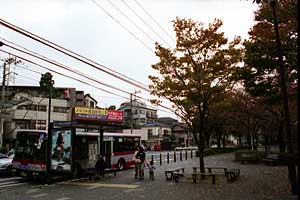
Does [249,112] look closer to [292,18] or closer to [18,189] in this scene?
[292,18]

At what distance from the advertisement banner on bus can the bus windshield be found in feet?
1.68

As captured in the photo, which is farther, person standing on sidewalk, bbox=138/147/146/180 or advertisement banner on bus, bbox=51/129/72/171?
person standing on sidewalk, bbox=138/147/146/180

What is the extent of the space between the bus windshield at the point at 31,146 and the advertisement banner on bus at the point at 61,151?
51 centimetres

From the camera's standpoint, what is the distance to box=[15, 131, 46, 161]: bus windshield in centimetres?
1627

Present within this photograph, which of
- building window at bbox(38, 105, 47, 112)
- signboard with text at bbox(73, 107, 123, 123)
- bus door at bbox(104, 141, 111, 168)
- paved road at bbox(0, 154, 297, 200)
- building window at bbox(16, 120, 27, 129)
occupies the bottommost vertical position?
paved road at bbox(0, 154, 297, 200)

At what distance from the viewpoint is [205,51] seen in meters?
15.9

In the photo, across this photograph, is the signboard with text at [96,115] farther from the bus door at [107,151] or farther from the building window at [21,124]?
the bus door at [107,151]

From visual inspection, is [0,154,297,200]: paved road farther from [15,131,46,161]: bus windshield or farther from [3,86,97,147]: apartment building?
[3,86,97,147]: apartment building

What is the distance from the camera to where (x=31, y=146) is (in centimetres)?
1644

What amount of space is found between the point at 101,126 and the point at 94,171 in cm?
258

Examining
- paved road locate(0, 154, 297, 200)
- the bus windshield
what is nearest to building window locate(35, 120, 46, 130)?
the bus windshield

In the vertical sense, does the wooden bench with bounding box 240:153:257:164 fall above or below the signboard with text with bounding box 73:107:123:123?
below

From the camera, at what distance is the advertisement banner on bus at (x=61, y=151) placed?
16.2m

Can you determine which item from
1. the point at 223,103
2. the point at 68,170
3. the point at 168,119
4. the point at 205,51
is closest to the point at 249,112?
the point at 223,103
